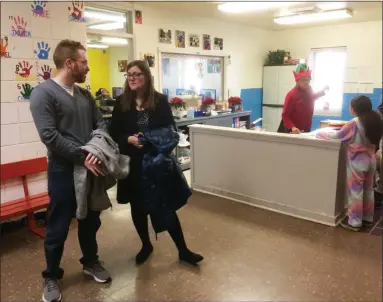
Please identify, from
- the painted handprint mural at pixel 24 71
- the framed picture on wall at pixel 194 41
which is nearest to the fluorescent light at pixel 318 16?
the framed picture on wall at pixel 194 41

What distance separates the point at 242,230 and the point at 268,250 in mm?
325

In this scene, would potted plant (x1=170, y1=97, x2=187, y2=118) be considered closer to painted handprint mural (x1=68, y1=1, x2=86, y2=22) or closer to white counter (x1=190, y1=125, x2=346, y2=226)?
white counter (x1=190, y1=125, x2=346, y2=226)

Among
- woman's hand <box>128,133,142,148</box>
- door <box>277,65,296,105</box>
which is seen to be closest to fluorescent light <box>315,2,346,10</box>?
door <box>277,65,296,105</box>

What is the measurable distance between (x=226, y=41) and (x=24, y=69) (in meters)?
3.75

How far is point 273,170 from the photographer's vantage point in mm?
2777

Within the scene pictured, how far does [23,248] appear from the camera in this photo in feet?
6.35

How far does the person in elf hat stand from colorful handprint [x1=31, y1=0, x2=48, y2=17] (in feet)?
6.81

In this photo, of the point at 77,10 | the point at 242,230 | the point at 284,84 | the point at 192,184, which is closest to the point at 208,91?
the point at 284,84

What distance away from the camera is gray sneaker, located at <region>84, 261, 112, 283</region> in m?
1.87

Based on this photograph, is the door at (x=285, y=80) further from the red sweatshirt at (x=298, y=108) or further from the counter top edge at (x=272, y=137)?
the counter top edge at (x=272, y=137)

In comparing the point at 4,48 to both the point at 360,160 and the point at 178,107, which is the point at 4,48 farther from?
the point at 178,107

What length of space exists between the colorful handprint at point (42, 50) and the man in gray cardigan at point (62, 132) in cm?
69

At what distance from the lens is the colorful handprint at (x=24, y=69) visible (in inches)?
79.2

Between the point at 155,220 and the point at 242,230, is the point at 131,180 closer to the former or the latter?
the point at 155,220
